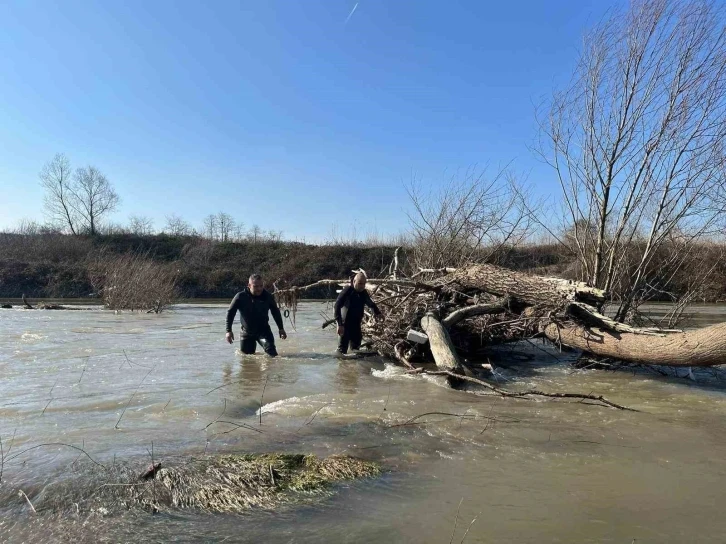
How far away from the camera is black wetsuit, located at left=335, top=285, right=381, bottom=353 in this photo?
9.10 m

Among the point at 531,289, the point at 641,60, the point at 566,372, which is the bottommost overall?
the point at 566,372

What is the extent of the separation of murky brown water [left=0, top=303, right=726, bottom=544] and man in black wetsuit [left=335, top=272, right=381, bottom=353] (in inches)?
40.4

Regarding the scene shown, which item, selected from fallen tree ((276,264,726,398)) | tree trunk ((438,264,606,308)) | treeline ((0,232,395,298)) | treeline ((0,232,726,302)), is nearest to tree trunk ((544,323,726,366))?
fallen tree ((276,264,726,398))

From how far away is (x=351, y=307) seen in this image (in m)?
9.13

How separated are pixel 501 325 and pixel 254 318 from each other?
4.32m

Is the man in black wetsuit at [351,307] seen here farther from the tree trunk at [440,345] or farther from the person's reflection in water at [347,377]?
the tree trunk at [440,345]

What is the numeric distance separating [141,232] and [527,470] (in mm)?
53312

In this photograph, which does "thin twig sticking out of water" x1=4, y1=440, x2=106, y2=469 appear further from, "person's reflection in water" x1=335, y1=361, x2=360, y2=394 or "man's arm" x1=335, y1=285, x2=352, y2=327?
"man's arm" x1=335, y1=285, x2=352, y2=327

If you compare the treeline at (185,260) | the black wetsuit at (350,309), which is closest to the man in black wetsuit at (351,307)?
the black wetsuit at (350,309)

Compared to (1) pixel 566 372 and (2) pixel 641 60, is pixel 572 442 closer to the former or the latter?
(1) pixel 566 372

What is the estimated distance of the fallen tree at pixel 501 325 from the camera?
635cm

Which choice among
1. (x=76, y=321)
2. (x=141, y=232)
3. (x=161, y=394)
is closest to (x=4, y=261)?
(x=141, y=232)

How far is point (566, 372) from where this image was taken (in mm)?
8039

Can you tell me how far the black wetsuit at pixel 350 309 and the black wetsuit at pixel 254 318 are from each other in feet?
3.68
